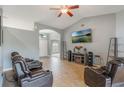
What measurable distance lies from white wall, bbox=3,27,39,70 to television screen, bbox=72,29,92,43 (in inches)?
104

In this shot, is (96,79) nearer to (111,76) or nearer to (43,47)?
(111,76)

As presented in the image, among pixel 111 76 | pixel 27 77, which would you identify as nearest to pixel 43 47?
pixel 27 77

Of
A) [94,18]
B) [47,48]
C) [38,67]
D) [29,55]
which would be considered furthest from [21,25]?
[47,48]

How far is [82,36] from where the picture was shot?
7.67 meters

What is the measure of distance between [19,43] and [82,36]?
148 inches

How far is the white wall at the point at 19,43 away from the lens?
5.38 meters

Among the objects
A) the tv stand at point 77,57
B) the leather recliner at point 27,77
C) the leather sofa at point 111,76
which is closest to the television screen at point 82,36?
the tv stand at point 77,57

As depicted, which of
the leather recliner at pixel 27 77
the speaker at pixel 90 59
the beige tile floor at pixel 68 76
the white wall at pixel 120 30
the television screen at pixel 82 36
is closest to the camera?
the leather recliner at pixel 27 77

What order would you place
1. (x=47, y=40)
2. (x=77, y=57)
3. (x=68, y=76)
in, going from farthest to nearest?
(x=47, y=40)
(x=77, y=57)
(x=68, y=76)

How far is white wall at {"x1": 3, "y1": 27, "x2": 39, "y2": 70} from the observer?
5379 mm

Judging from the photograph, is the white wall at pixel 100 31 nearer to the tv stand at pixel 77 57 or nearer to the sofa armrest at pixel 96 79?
the tv stand at pixel 77 57

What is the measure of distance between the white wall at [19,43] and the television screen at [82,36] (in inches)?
104
